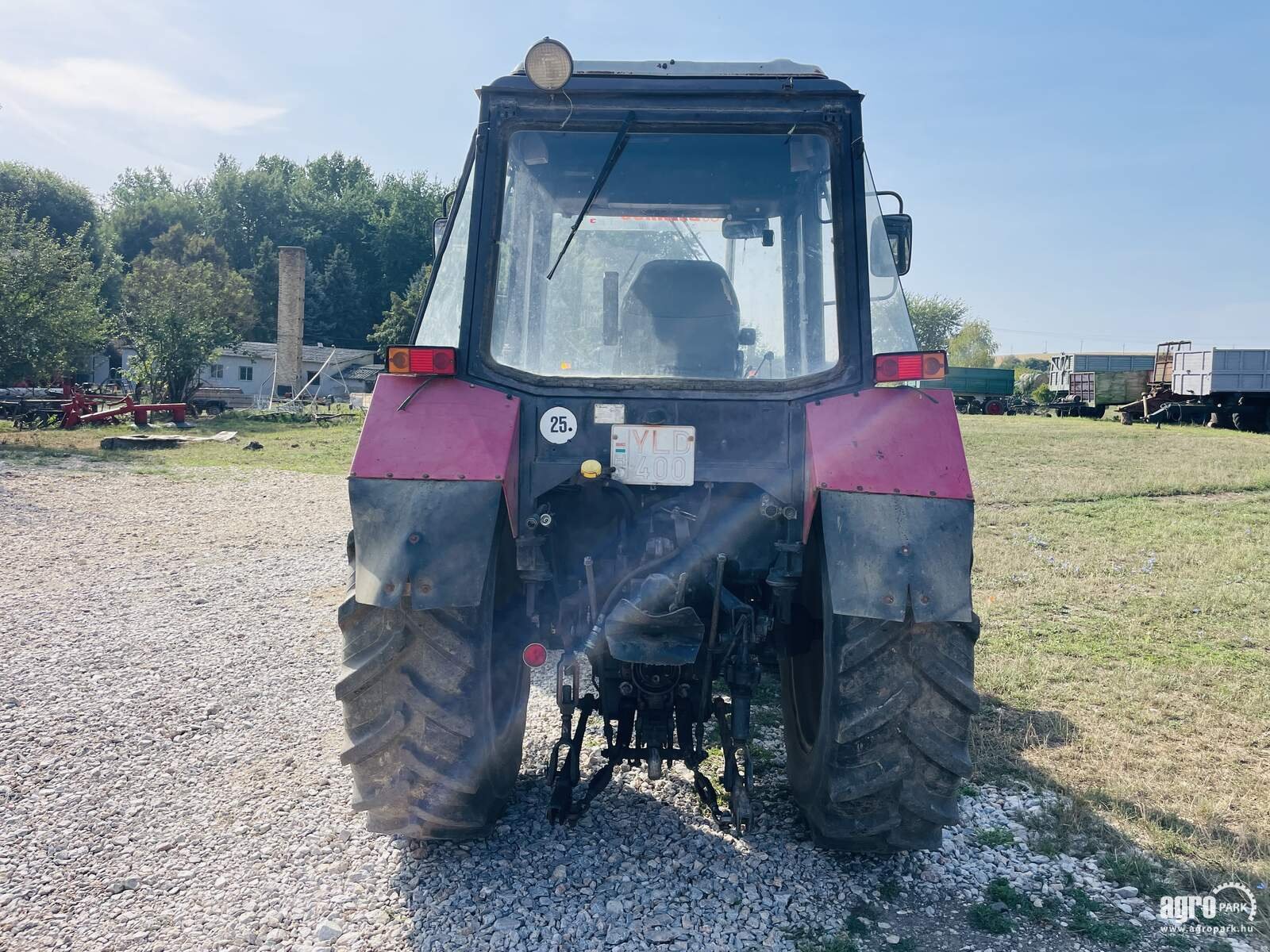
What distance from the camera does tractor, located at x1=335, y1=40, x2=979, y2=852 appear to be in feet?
9.89

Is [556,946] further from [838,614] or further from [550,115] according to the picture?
[550,115]

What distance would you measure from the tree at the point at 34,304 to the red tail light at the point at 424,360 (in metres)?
21.9

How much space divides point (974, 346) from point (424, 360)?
90681 mm

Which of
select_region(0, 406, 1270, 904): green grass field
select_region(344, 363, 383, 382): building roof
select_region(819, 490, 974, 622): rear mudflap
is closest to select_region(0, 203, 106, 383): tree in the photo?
select_region(0, 406, 1270, 904): green grass field

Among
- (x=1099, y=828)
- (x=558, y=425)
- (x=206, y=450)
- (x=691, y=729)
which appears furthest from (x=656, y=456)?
(x=206, y=450)

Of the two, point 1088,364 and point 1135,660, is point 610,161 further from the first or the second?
point 1088,364

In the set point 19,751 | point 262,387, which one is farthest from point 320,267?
point 19,751

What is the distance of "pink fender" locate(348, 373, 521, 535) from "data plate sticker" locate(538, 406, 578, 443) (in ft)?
0.33

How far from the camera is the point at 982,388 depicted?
4512 cm

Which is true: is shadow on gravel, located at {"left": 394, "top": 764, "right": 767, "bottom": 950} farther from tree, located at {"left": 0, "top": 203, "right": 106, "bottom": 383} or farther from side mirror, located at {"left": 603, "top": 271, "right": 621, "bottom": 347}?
tree, located at {"left": 0, "top": 203, "right": 106, "bottom": 383}

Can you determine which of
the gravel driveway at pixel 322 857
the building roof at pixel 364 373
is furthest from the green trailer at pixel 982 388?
the gravel driveway at pixel 322 857

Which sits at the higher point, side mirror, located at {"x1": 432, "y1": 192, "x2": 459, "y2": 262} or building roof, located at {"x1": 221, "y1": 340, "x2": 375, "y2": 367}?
building roof, located at {"x1": 221, "y1": 340, "x2": 375, "y2": 367}

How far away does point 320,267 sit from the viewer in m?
57.4

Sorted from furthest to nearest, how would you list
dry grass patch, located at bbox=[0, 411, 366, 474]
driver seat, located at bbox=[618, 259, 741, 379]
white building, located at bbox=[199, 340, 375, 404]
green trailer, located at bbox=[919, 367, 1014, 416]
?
green trailer, located at bbox=[919, 367, 1014, 416], white building, located at bbox=[199, 340, 375, 404], dry grass patch, located at bbox=[0, 411, 366, 474], driver seat, located at bbox=[618, 259, 741, 379]
